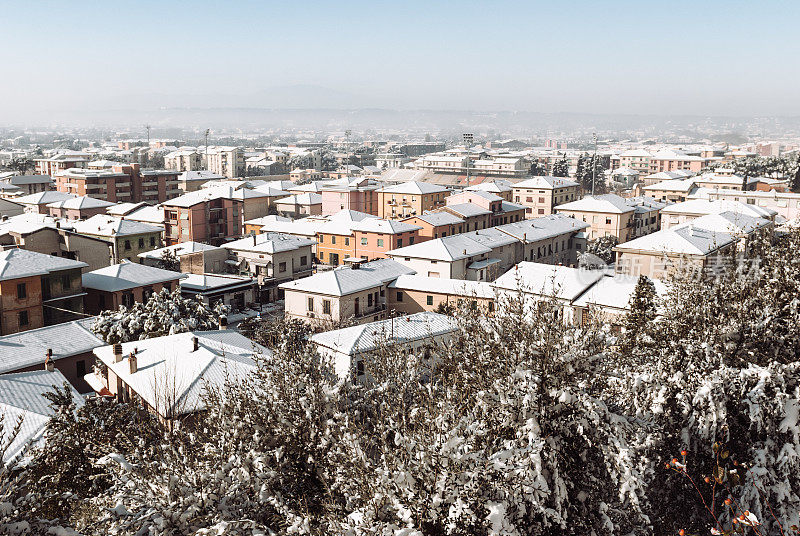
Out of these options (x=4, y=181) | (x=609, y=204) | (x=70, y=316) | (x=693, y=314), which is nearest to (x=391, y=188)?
(x=609, y=204)

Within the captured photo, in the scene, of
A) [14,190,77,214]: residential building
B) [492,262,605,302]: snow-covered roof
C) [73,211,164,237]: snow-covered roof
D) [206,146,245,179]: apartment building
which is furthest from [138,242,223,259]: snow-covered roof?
[206,146,245,179]: apartment building

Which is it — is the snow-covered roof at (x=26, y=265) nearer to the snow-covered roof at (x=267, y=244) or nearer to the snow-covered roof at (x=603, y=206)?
the snow-covered roof at (x=267, y=244)

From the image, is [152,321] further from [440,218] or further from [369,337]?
[440,218]

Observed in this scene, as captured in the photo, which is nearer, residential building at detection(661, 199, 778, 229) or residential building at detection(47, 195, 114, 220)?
residential building at detection(661, 199, 778, 229)

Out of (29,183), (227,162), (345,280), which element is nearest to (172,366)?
(345,280)

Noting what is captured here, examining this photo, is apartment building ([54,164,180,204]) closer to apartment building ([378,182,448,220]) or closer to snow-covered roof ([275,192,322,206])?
snow-covered roof ([275,192,322,206])

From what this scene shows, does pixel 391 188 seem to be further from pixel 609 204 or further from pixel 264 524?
pixel 264 524
